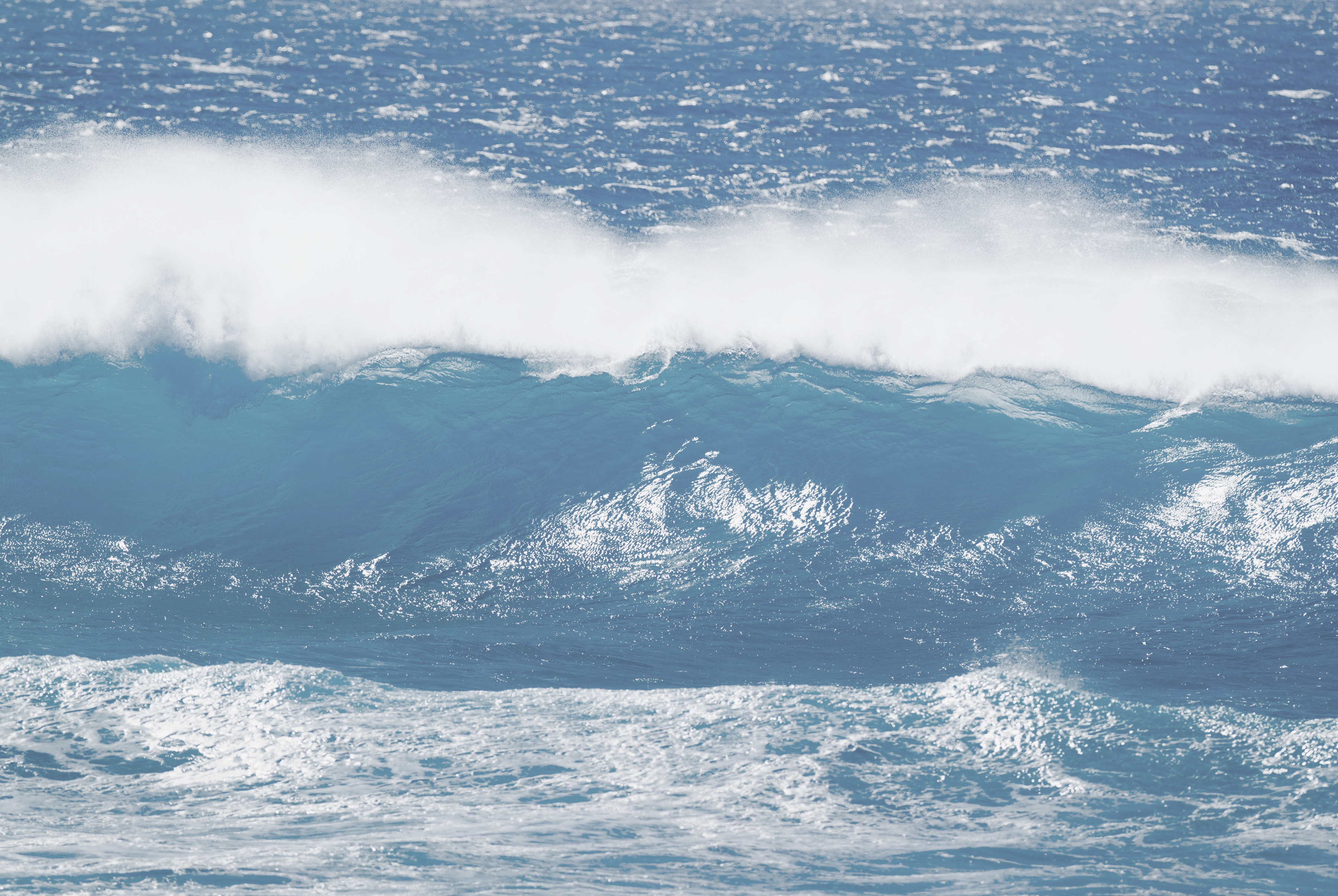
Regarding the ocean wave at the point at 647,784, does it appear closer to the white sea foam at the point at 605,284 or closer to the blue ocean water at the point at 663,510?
the blue ocean water at the point at 663,510

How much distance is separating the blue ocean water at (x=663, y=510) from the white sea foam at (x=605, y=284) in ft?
→ 0.27

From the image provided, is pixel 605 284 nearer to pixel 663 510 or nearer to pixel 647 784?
pixel 663 510

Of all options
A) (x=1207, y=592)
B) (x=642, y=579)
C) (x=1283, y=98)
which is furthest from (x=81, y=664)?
(x=1283, y=98)

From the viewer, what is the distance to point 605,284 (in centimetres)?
1512

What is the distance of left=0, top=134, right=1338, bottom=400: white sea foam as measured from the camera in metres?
13.3

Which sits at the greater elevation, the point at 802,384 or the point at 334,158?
the point at 334,158

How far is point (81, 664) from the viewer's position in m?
8.60

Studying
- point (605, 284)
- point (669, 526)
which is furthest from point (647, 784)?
point (605, 284)

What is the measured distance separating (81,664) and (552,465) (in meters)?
4.89

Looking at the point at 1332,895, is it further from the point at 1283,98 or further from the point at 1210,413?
the point at 1283,98

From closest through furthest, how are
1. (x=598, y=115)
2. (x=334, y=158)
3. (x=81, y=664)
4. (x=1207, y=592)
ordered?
Answer: 1. (x=81, y=664)
2. (x=1207, y=592)
3. (x=334, y=158)
4. (x=598, y=115)

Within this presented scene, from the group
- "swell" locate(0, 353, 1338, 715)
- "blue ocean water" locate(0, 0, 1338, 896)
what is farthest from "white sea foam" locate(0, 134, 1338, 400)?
"swell" locate(0, 353, 1338, 715)

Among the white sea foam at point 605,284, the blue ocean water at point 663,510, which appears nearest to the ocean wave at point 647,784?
the blue ocean water at point 663,510

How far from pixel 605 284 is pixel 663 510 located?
5.23m
